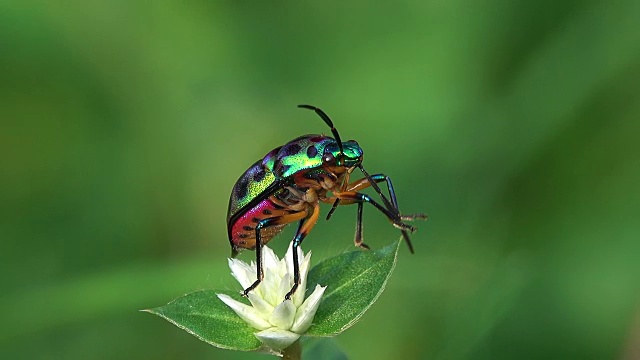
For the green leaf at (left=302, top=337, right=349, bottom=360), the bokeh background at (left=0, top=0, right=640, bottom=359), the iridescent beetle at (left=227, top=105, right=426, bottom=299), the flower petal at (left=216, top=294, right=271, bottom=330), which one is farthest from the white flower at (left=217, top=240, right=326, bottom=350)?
the bokeh background at (left=0, top=0, right=640, bottom=359)

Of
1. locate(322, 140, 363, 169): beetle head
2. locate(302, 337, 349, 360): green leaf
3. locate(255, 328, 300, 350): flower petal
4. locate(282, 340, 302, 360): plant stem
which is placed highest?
locate(322, 140, 363, 169): beetle head

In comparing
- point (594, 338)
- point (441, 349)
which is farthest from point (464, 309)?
point (594, 338)

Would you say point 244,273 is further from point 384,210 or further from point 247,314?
point 384,210

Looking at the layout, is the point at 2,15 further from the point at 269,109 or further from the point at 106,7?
the point at 269,109

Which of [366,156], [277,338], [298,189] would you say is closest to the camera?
[277,338]

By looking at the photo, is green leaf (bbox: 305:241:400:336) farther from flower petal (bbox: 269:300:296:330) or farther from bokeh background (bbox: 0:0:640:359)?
bokeh background (bbox: 0:0:640:359)

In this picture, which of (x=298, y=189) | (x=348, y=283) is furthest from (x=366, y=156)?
(x=348, y=283)

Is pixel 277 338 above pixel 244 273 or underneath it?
underneath

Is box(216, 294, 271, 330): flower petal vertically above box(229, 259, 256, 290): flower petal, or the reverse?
box(229, 259, 256, 290): flower petal
